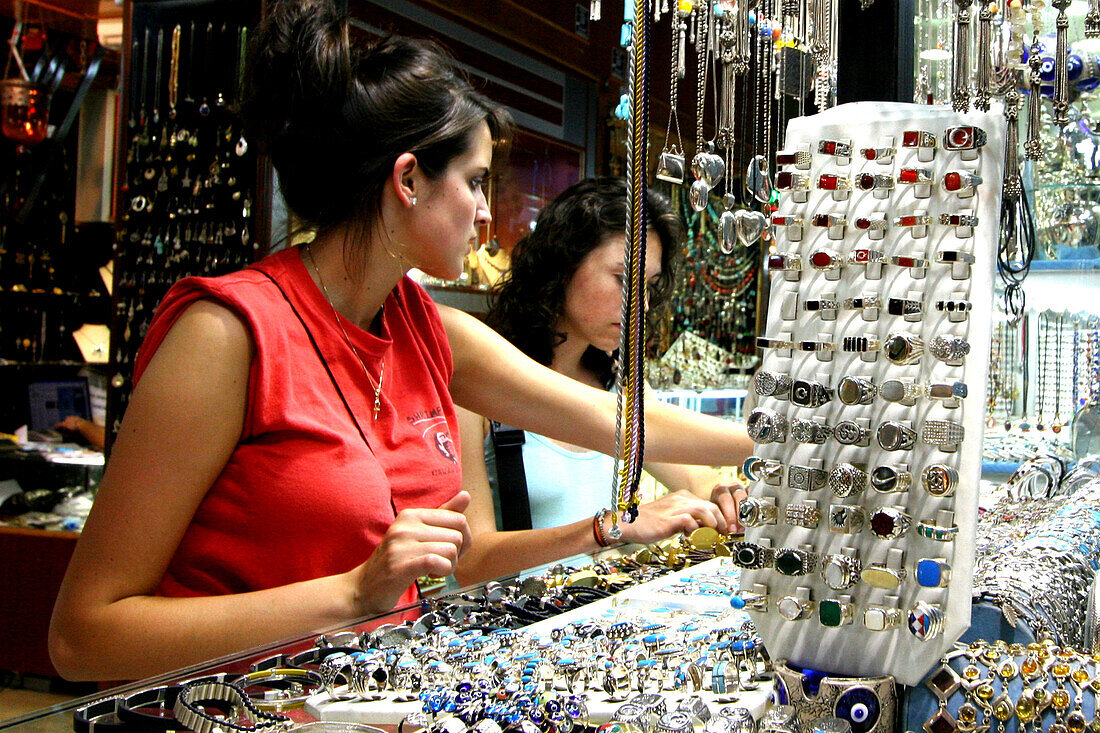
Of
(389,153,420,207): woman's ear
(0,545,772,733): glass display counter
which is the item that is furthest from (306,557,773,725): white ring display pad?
(389,153,420,207): woman's ear

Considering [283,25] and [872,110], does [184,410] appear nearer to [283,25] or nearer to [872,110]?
[283,25]

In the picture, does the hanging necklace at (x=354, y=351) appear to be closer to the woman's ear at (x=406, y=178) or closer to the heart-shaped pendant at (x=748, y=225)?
the woman's ear at (x=406, y=178)

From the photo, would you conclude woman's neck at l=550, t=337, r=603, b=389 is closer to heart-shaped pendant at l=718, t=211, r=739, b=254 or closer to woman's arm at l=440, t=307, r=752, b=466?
woman's arm at l=440, t=307, r=752, b=466

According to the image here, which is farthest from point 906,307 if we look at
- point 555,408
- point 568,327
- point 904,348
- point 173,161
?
point 173,161

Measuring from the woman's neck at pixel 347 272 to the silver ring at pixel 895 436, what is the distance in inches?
28.1

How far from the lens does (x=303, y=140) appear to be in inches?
48.6

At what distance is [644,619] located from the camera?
97 cm

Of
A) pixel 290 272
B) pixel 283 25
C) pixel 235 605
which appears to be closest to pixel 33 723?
pixel 235 605

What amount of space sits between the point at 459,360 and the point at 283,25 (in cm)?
55

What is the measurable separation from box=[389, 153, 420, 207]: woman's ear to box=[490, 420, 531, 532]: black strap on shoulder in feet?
2.52

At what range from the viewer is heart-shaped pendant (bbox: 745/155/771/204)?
37.7 inches

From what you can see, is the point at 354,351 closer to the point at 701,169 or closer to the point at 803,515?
the point at 701,169

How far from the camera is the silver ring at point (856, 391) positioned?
0.72m

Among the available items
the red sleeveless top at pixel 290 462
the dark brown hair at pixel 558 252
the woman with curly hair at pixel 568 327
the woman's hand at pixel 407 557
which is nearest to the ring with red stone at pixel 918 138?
the woman's hand at pixel 407 557
